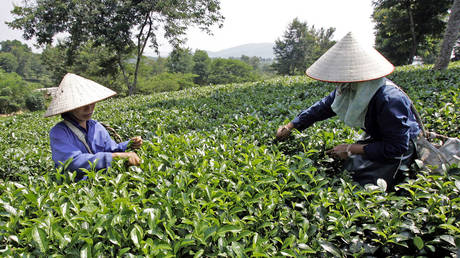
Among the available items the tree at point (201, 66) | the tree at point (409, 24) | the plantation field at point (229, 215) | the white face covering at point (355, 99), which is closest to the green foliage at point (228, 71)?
the tree at point (201, 66)

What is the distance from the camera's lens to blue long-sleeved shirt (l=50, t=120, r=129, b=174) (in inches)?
79.4

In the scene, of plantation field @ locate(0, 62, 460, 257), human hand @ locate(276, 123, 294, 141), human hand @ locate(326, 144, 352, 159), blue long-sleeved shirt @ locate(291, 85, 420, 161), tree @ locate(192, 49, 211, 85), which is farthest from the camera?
tree @ locate(192, 49, 211, 85)

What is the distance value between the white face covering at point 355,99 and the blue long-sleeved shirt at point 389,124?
4cm

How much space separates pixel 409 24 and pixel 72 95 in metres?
27.5

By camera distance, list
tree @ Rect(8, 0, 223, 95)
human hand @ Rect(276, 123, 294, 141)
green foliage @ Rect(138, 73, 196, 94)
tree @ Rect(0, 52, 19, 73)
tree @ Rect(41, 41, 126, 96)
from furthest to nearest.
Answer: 1. tree @ Rect(0, 52, 19, 73)
2. green foliage @ Rect(138, 73, 196, 94)
3. tree @ Rect(41, 41, 126, 96)
4. tree @ Rect(8, 0, 223, 95)
5. human hand @ Rect(276, 123, 294, 141)

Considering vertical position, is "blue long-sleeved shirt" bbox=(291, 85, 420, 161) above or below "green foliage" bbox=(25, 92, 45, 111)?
below

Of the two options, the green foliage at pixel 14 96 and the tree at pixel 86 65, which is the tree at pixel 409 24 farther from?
the green foliage at pixel 14 96

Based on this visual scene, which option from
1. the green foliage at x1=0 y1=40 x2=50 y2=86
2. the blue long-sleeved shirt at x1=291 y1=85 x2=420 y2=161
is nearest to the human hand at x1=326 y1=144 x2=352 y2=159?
the blue long-sleeved shirt at x1=291 y1=85 x2=420 y2=161

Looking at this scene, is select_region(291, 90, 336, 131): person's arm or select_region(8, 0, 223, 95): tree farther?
select_region(8, 0, 223, 95): tree

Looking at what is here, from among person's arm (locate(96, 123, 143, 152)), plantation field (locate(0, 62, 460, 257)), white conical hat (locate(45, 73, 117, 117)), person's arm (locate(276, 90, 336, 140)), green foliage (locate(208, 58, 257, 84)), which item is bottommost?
plantation field (locate(0, 62, 460, 257))

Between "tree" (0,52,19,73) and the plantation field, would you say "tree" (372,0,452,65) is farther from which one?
"tree" (0,52,19,73)

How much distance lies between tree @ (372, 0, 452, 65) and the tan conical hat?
23.4 metres

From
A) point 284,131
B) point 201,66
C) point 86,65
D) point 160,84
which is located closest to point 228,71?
point 201,66

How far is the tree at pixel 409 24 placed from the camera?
65.6 feet
